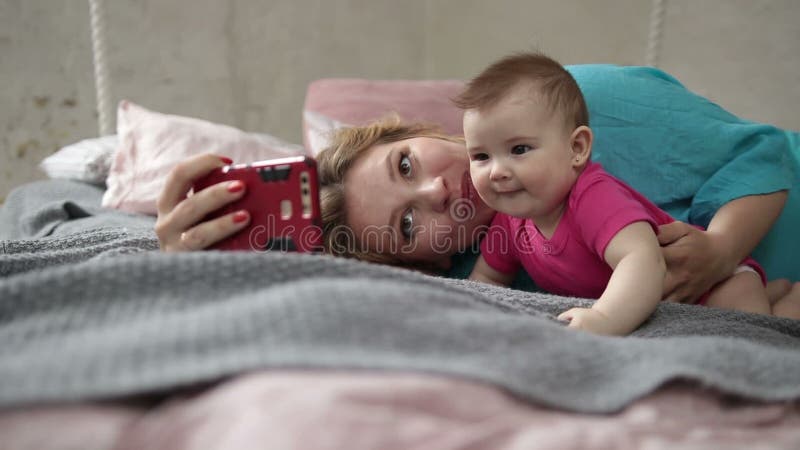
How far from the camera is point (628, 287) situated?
0.67m

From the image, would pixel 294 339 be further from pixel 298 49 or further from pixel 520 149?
pixel 298 49

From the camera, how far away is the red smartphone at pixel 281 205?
692 mm

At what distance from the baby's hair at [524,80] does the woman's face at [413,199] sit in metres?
0.16

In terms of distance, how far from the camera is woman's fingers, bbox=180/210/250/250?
27.6 inches

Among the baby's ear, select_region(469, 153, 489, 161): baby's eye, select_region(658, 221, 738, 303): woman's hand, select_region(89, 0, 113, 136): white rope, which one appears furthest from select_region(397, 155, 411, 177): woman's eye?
select_region(89, 0, 113, 136): white rope

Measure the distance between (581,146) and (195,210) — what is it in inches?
18.9

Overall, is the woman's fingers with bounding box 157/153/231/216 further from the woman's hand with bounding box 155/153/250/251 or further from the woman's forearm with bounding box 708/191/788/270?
the woman's forearm with bounding box 708/191/788/270

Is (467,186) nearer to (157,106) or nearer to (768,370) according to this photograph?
(768,370)

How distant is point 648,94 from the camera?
3.36 ft

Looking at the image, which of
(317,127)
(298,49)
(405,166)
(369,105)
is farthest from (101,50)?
(405,166)

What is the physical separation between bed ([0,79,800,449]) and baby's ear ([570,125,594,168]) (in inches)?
13.2

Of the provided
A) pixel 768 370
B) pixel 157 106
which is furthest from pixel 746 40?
pixel 157 106

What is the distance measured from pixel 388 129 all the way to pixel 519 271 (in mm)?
324

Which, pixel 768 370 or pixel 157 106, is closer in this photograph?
pixel 768 370
